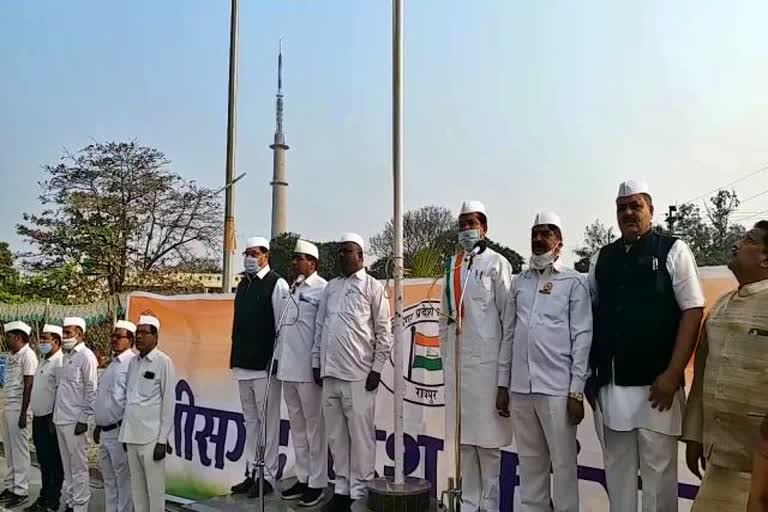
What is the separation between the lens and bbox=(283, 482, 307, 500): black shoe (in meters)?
4.80

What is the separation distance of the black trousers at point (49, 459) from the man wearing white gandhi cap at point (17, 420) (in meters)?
0.42

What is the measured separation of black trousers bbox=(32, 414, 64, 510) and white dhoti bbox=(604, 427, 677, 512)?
5.20m

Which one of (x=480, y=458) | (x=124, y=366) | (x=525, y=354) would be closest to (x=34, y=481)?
(x=124, y=366)

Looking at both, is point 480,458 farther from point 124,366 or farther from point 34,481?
point 34,481

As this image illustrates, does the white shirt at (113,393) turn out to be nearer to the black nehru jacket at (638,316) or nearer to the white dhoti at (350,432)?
the white dhoti at (350,432)

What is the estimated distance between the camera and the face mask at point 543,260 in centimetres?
366

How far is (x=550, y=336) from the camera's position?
3.52m

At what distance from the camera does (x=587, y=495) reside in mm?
4199

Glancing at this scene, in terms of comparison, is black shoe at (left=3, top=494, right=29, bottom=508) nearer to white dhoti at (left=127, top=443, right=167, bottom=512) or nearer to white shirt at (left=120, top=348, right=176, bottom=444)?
white dhoti at (left=127, top=443, right=167, bottom=512)

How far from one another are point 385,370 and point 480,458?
4.56ft

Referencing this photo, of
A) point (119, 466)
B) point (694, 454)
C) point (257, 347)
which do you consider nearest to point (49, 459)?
point (119, 466)

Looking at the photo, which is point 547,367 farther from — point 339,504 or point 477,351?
point 339,504

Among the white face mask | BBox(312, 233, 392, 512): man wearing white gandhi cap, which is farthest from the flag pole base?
the white face mask

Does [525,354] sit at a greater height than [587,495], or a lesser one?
greater
